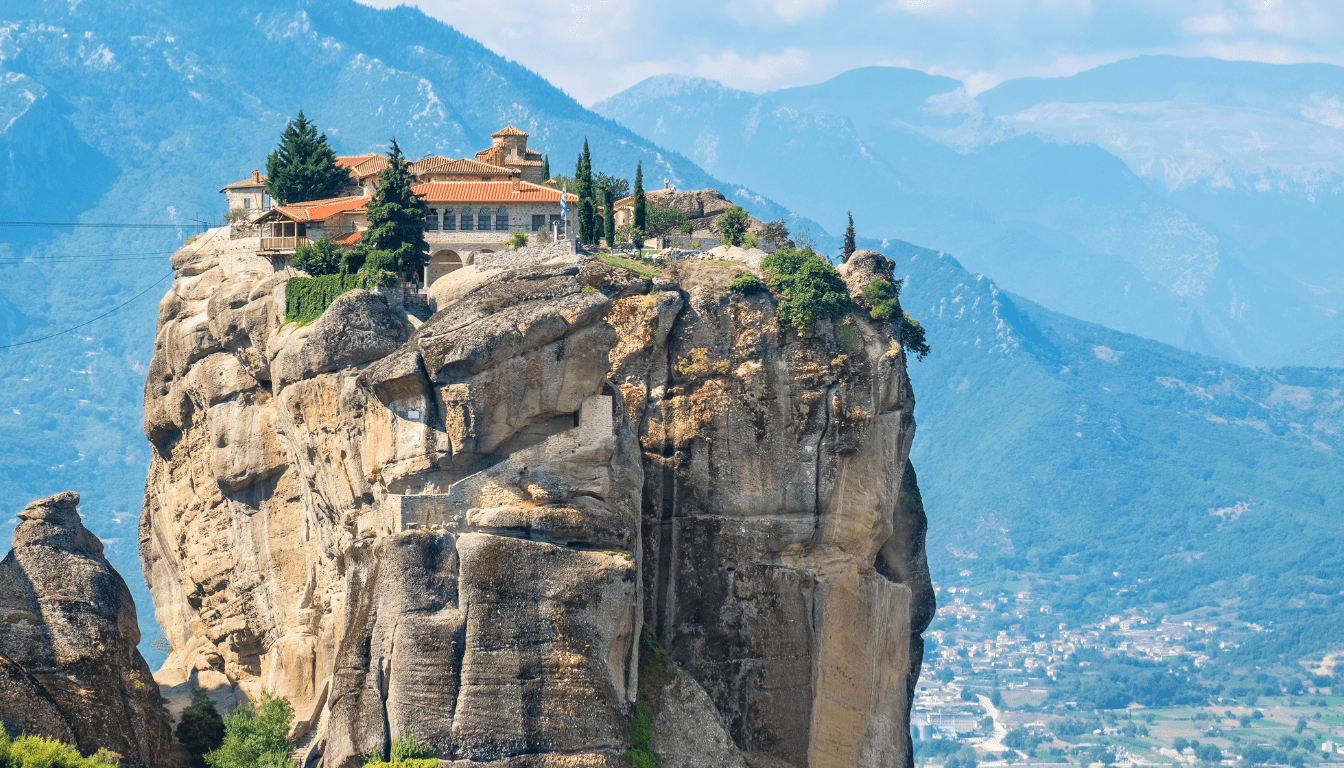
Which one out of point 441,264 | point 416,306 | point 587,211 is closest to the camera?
point 416,306

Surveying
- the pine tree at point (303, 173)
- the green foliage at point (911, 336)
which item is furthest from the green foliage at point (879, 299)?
the pine tree at point (303, 173)

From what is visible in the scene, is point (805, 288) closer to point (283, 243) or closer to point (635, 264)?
point (635, 264)

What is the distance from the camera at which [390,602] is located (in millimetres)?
66062

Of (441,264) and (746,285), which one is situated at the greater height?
(441,264)

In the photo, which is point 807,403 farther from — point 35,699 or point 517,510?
point 35,699

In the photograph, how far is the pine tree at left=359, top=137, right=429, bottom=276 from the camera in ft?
277

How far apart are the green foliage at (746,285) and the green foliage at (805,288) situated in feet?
2.04

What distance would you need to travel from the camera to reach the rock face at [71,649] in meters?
68.8

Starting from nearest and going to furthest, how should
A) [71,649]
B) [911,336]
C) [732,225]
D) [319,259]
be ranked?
[71,649], [319,259], [911,336], [732,225]

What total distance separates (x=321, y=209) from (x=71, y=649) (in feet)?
80.7

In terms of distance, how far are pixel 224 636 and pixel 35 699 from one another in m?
19.2

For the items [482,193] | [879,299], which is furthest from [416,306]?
[879,299]

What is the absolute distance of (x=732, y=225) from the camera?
90.6 meters

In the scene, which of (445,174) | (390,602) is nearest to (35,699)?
(390,602)
